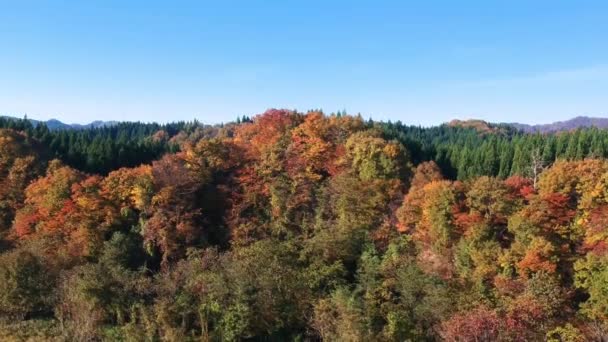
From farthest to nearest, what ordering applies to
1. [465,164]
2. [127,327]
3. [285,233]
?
[465,164]
[285,233]
[127,327]

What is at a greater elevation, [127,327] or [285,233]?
[285,233]

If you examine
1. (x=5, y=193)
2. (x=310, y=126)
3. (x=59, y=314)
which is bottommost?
(x=59, y=314)

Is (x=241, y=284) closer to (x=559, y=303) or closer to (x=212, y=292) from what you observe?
(x=212, y=292)

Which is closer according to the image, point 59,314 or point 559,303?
point 559,303

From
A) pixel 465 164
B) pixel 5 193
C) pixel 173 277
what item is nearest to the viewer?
pixel 173 277

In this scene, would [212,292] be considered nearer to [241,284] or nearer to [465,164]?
[241,284]

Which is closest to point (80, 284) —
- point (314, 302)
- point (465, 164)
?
point (314, 302)
